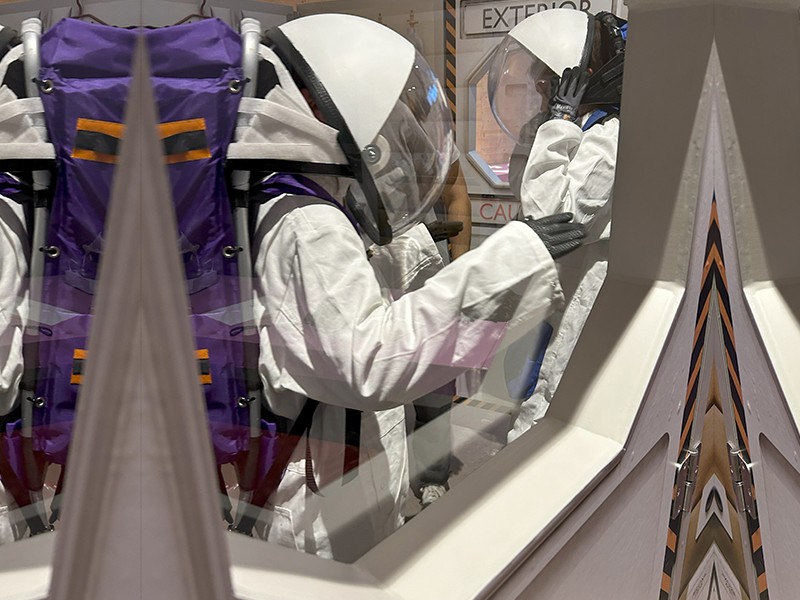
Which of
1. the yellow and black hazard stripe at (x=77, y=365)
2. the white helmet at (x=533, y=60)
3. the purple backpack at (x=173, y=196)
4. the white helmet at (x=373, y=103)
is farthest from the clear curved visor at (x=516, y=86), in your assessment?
the yellow and black hazard stripe at (x=77, y=365)

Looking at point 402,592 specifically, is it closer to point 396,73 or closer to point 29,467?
point 29,467

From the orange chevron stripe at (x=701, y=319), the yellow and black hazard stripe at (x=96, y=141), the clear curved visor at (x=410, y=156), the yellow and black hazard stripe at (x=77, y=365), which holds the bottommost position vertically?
the yellow and black hazard stripe at (x=77, y=365)

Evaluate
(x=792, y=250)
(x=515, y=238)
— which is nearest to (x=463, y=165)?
(x=515, y=238)

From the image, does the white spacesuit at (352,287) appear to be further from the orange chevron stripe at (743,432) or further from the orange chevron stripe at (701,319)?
the orange chevron stripe at (743,432)

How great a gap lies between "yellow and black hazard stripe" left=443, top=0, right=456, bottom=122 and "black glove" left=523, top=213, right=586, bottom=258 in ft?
0.98

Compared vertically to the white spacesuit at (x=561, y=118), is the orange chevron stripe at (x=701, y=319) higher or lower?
lower

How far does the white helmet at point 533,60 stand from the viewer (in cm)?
199

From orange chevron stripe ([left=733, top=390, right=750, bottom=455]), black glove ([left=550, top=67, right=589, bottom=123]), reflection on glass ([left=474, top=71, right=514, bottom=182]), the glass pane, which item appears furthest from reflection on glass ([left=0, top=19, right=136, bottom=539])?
black glove ([left=550, top=67, right=589, bottom=123])

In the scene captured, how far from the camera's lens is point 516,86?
7.07ft

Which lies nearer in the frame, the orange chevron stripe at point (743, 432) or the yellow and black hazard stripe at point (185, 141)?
the yellow and black hazard stripe at point (185, 141)

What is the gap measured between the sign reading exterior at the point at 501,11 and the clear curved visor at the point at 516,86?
0.19ft

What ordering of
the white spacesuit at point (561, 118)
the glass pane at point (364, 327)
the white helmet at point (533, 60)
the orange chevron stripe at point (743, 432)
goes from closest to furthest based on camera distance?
the glass pane at point (364, 327)
the orange chevron stripe at point (743, 432)
the white spacesuit at point (561, 118)
the white helmet at point (533, 60)

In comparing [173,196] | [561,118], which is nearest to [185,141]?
[173,196]

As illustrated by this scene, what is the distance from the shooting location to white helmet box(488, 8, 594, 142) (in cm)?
199
